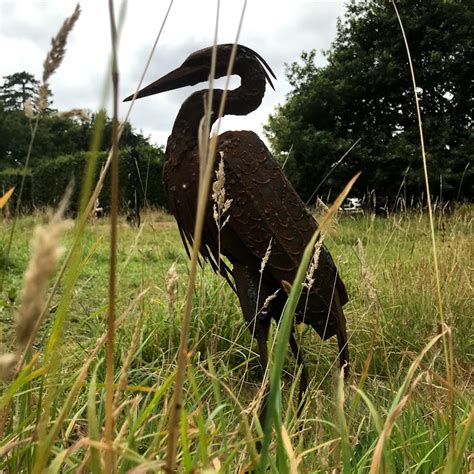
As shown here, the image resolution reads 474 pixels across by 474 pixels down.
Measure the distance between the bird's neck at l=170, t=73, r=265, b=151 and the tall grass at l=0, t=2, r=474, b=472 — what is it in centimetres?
45

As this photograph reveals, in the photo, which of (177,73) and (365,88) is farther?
(365,88)

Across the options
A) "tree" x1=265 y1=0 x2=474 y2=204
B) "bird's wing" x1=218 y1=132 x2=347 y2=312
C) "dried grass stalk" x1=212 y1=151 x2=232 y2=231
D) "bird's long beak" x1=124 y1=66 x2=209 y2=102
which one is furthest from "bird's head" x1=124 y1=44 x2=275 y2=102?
"tree" x1=265 y1=0 x2=474 y2=204

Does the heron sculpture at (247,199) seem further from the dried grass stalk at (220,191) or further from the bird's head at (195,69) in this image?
the dried grass stalk at (220,191)

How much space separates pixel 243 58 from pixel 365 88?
11.3 meters

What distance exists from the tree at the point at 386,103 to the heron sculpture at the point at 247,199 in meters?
9.77

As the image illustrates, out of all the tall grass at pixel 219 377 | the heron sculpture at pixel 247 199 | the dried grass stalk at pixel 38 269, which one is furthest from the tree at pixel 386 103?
the dried grass stalk at pixel 38 269

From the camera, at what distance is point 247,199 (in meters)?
1.82

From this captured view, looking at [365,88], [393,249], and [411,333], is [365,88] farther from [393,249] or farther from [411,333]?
[411,333]

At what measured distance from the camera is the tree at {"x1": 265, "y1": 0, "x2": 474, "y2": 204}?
37.5 feet

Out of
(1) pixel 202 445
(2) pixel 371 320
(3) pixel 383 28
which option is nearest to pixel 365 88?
(3) pixel 383 28

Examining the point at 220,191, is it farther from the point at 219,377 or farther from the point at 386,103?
the point at 386,103

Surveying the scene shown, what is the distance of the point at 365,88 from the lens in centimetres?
1237

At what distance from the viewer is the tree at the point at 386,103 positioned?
450 inches

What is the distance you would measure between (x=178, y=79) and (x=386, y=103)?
11931 millimetres
